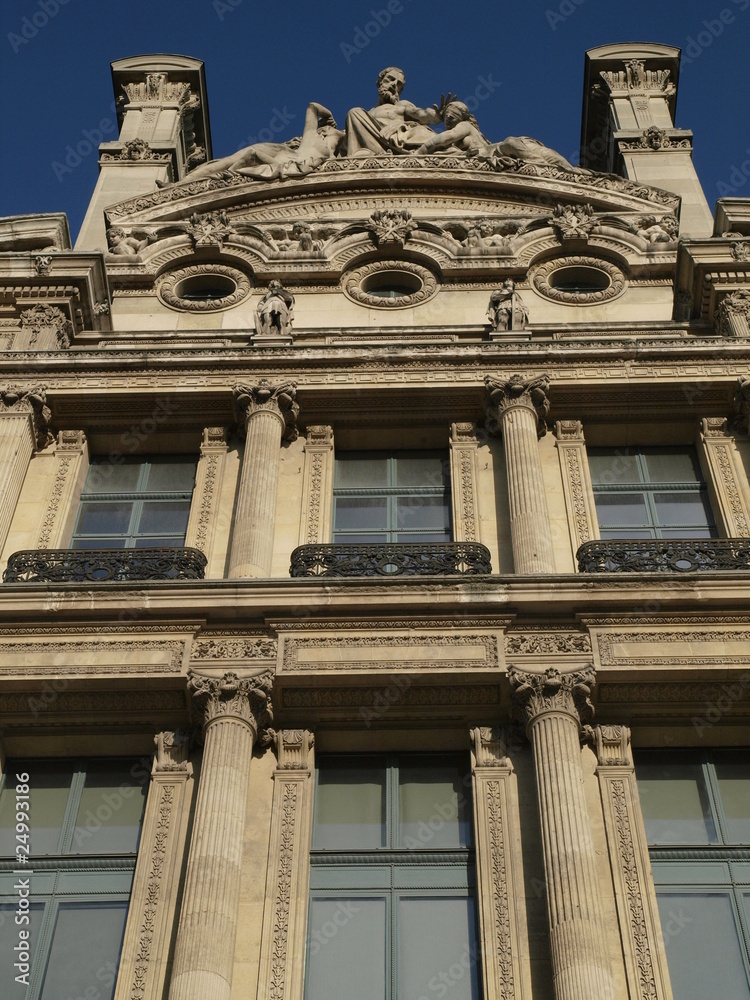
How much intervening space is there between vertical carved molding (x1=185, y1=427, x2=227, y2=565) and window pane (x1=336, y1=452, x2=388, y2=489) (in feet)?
5.26

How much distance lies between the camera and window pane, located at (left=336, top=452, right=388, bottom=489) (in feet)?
63.3

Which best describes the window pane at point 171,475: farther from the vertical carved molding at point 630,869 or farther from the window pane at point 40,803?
the vertical carved molding at point 630,869

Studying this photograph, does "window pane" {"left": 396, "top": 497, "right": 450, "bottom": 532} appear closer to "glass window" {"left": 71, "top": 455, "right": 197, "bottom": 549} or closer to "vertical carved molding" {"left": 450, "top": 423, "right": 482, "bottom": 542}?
"vertical carved molding" {"left": 450, "top": 423, "right": 482, "bottom": 542}

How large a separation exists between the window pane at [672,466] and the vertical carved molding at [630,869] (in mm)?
5009

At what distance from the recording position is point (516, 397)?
19250 mm

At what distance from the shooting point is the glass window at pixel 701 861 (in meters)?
13.4

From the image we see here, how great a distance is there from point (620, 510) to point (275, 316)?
614 cm

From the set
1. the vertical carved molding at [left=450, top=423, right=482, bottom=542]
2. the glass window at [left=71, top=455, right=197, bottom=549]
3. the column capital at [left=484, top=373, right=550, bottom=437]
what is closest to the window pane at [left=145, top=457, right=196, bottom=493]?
the glass window at [left=71, top=455, right=197, bottom=549]

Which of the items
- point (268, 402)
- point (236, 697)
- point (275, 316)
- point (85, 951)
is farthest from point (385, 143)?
point (85, 951)

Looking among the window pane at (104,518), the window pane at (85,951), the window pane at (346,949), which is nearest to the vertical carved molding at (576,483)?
the window pane at (346,949)

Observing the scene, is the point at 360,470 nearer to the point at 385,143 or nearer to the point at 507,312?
the point at 507,312

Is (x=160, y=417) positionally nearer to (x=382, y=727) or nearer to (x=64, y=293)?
(x=64, y=293)

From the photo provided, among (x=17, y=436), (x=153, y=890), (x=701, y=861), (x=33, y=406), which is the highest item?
(x=33, y=406)

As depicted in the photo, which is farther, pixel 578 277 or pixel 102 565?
pixel 578 277
